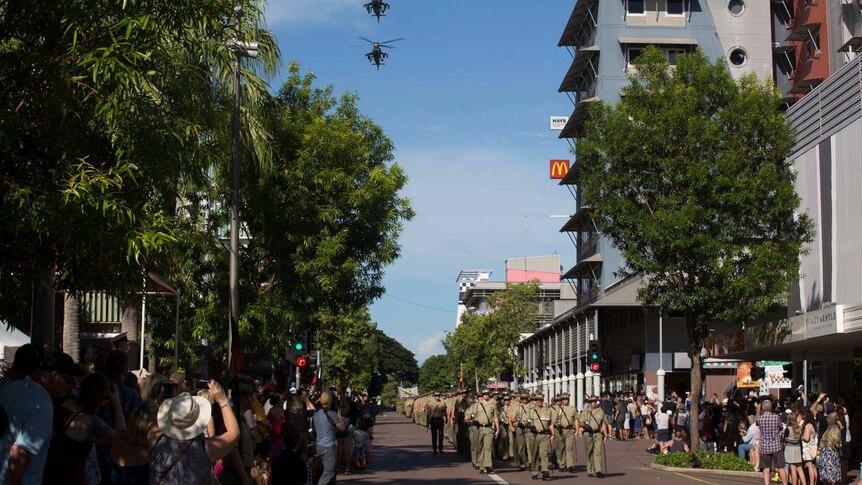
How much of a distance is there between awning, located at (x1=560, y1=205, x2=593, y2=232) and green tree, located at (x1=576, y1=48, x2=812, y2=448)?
3347 cm

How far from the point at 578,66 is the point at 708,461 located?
43243 millimetres

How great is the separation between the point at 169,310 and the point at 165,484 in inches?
886

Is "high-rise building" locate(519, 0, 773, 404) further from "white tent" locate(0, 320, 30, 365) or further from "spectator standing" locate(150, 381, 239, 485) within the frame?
"spectator standing" locate(150, 381, 239, 485)

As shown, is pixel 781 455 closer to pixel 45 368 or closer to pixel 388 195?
pixel 388 195

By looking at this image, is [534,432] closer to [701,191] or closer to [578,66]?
[701,191]

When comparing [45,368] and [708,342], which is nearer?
[45,368]

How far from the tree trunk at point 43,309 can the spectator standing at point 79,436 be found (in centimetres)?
457

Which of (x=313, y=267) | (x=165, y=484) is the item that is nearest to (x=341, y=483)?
(x=313, y=267)

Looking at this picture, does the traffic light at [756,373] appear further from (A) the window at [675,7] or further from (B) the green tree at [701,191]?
(A) the window at [675,7]

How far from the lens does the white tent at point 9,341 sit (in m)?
15.2

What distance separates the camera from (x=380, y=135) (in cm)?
2938

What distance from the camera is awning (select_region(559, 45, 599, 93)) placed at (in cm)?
6224

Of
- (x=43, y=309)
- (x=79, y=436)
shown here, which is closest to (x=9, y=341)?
(x=43, y=309)

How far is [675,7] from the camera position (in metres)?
62.1
